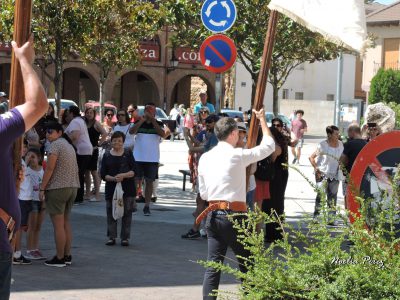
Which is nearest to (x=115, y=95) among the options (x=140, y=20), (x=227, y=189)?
(x=140, y=20)

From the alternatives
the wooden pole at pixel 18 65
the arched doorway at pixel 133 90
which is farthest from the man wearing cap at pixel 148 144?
the arched doorway at pixel 133 90

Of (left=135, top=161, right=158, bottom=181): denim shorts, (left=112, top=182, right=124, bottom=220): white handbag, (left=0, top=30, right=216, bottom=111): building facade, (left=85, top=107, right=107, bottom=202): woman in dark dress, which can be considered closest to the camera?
(left=112, top=182, right=124, bottom=220): white handbag

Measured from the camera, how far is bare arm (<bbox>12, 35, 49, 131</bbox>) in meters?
4.57

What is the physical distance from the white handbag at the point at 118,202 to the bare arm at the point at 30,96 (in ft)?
23.5

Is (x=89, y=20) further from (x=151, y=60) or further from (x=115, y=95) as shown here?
(x=115, y=95)

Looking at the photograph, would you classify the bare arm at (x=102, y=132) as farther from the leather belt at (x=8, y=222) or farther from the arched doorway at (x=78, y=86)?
the arched doorway at (x=78, y=86)

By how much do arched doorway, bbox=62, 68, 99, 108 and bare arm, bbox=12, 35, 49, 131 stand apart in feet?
170

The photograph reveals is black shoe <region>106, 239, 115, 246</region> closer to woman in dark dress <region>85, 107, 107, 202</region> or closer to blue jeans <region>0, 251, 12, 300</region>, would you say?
woman in dark dress <region>85, 107, 107, 202</region>

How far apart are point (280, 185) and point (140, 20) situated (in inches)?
311

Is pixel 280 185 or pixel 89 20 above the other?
pixel 89 20

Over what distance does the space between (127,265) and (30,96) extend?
629 cm

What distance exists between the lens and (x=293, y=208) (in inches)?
665

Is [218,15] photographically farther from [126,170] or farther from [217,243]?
[217,243]

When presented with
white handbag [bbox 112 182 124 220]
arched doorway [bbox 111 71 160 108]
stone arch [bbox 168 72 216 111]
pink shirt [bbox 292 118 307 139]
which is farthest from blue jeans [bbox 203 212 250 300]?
arched doorway [bbox 111 71 160 108]
